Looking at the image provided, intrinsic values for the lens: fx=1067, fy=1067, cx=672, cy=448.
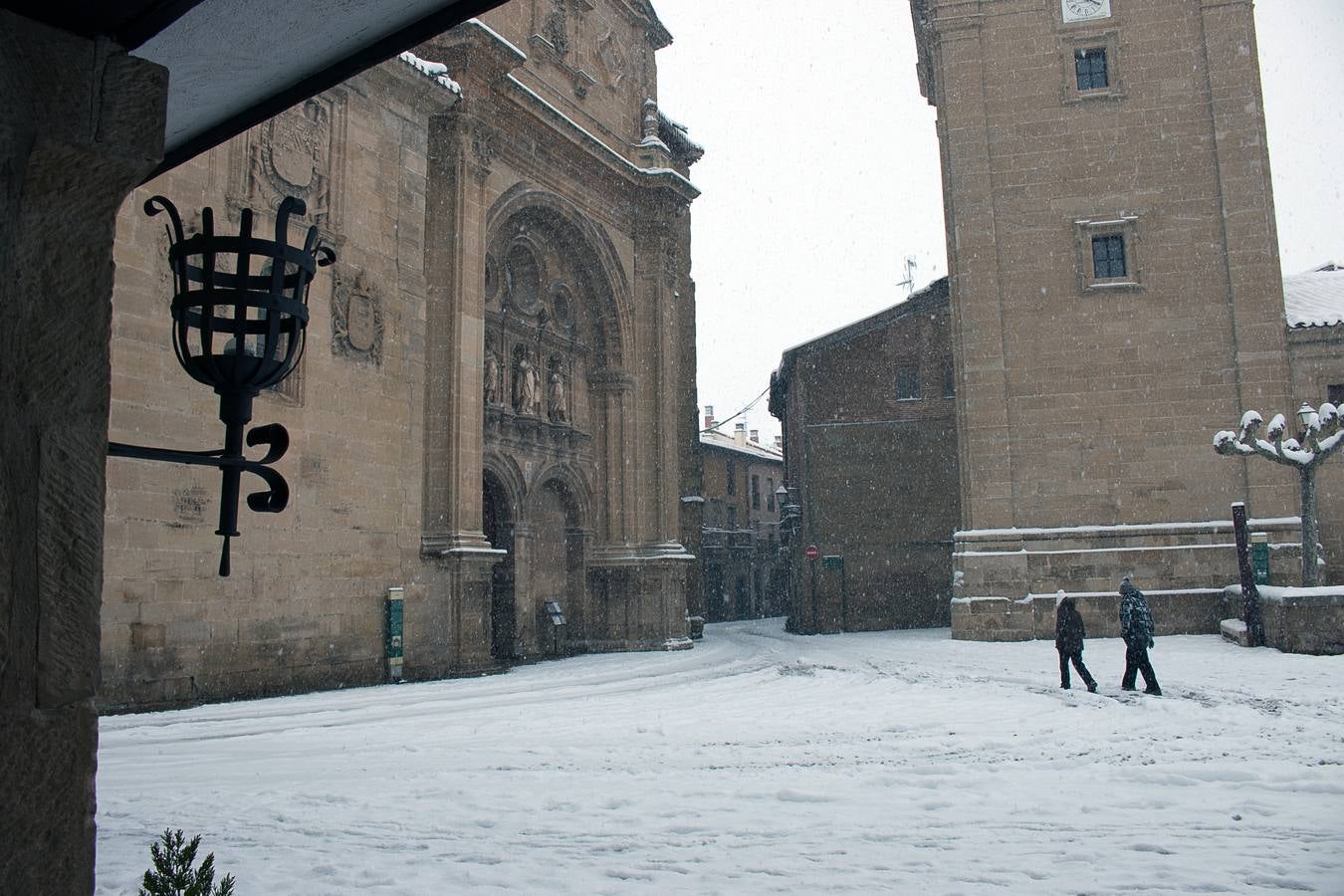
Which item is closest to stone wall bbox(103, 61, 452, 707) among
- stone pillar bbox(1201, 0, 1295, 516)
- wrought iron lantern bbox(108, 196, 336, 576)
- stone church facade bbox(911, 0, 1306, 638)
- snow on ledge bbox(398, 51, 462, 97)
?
snow on ledge bbox(398, 51, 462, 97)

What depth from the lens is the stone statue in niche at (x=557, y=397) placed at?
2422 cm

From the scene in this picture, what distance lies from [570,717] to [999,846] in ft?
23.2

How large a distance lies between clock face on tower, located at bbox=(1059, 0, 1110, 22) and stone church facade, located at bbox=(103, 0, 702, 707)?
10.1 metres

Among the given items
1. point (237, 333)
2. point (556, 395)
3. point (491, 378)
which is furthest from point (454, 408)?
point (237, 333)

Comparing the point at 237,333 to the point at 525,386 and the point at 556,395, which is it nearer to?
the point at 525,386

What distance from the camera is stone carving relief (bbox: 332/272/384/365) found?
655 inches

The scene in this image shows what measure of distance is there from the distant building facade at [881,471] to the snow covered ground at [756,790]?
19.4m

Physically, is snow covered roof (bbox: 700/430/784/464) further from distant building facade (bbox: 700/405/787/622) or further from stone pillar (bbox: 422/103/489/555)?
stone pillar (bbox: 422/103/489/555)

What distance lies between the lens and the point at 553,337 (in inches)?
966

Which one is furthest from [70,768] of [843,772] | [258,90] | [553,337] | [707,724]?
[553,337]

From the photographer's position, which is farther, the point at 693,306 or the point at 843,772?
the point at 693,306

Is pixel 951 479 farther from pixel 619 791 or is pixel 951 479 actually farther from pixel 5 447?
pixel 5 447

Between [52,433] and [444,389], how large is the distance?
17104mm

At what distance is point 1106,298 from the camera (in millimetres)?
24000
